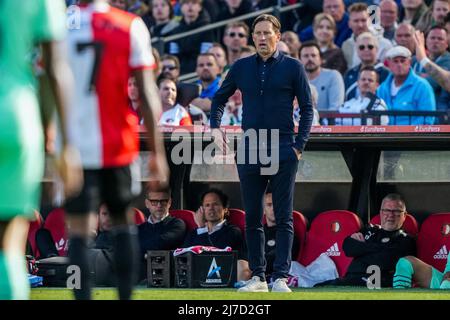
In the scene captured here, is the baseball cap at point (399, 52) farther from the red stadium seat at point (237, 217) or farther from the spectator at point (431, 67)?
the red stadium seat at point (237, 217)

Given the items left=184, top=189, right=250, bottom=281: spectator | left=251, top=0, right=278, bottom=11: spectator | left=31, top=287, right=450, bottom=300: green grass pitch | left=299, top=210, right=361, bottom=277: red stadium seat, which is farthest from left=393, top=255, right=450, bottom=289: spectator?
left=251, top=0, right=278, bottom=11: spectator

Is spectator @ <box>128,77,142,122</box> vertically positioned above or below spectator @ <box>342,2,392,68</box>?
below

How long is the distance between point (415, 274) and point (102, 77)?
513cm

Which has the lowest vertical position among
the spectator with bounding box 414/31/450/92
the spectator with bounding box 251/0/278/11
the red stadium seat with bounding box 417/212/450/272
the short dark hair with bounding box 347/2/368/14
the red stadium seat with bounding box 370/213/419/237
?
the red stadium seat with bounding box 417/212/450/272

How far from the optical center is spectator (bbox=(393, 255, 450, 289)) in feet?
37.8

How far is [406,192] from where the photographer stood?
13.0m

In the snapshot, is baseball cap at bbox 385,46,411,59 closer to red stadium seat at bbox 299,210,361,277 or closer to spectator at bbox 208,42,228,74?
red stadium seat at bbox 299,210,361,277

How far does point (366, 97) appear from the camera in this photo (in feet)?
43.9

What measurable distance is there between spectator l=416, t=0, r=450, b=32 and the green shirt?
394 inches

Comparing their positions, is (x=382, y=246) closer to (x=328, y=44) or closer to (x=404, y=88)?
(x=404, y=88)

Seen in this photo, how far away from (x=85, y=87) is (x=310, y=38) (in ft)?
31.8

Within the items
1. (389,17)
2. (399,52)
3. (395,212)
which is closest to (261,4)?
(389,17)

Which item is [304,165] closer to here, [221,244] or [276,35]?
[221,244]

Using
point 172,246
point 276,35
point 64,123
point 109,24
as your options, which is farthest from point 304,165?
point 64,123
